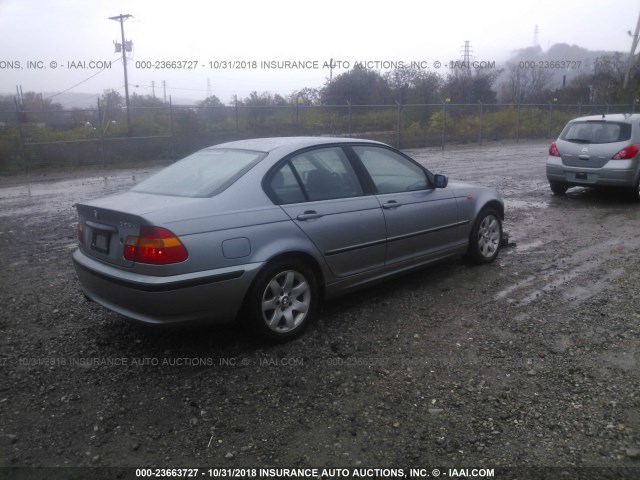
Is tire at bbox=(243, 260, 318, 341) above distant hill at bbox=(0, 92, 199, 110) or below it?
below

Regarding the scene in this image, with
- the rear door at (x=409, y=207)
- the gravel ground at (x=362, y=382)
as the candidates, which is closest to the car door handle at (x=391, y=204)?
the rear door at (x=409, y=207)

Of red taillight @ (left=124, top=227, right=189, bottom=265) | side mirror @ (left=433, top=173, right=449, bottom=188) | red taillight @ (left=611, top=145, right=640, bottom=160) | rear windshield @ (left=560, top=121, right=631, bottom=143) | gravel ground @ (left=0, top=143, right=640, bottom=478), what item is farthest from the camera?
rear windshield @ (left=560, top=121, right=631, bottom=143)

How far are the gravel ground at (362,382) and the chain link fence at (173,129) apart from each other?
522 inches

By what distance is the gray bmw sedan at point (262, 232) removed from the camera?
3.76 m

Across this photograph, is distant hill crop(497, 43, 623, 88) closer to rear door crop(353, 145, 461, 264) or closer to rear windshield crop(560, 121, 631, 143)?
rear windshield crop(560, 121, 631, 143)

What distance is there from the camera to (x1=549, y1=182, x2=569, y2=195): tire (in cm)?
1132

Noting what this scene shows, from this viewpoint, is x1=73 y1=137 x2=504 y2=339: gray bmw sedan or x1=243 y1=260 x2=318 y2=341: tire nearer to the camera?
x1=73 y1=137 x2=504 y2=339: gray bmw sedan

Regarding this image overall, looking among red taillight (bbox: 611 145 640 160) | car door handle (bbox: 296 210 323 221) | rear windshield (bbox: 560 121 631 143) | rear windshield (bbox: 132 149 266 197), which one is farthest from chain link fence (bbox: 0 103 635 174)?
car door handle (bbox: 296 210 323 221)

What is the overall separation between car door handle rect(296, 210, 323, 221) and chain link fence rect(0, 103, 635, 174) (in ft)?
51.2

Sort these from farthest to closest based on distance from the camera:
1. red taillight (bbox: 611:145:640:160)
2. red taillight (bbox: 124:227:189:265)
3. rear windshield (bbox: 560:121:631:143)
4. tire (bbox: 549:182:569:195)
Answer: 1. tire (bbox: 549:182:569:195)
2. rear windshield (bbox: 560:121:631:143)
3. red taillight (bbox: 611:145:640:160)
4. red taillight (bbox: 124:227:189:265)

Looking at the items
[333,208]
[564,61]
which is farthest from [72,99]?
[333,208]

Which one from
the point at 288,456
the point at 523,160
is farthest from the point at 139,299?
the point at 523,160

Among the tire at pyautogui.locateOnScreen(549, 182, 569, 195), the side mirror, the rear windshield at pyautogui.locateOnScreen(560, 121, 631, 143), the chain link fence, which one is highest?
the chain link fence

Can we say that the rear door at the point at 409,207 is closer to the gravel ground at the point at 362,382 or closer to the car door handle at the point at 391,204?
the car door handle at the point at 391,204
